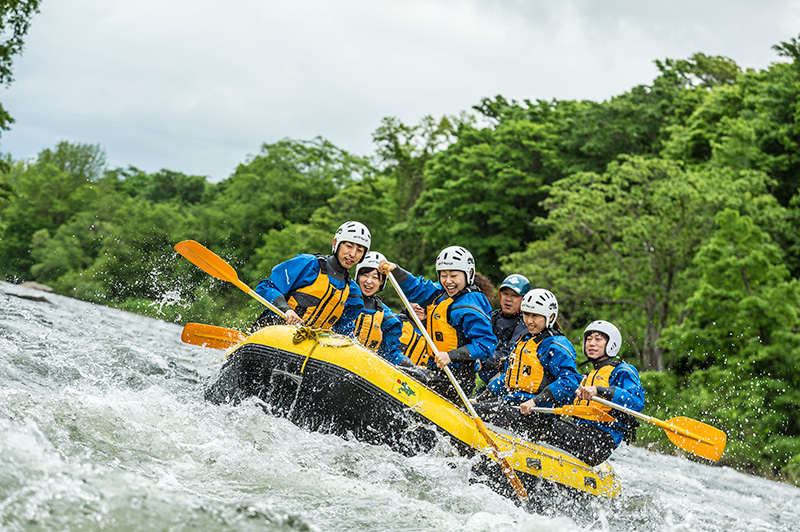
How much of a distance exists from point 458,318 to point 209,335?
2.26 metres

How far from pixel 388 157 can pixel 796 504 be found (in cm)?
2752

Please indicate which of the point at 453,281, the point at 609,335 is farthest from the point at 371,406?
the point at 609,335

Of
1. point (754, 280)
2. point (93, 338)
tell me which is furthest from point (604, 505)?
point (754, 280)

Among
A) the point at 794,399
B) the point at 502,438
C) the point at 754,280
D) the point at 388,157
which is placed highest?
the point at 388,157

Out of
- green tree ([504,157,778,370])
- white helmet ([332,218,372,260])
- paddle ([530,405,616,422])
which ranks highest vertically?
green tree ([504,157,778,370])

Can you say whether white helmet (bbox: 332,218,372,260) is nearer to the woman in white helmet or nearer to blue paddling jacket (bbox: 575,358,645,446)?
the woman in white helmet

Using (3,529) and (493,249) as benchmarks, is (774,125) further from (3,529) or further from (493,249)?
(3,529)

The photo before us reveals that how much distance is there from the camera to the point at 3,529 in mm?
2893

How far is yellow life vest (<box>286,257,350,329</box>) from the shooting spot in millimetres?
5867

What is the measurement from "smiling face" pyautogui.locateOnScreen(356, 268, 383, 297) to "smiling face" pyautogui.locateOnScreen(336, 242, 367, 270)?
0.23 metres

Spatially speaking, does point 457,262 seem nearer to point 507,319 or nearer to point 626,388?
point 507,319

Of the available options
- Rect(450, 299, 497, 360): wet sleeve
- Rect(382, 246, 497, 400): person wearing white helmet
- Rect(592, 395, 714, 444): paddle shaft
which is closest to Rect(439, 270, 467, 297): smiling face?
Rect(382, 246, 497, 400): person wearing white helmet

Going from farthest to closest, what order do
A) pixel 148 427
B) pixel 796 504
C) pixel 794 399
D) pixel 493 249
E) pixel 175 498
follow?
1. pixel 493 249
2. pixel 794 399
3. pixel 796 504
4. pixel 148 427
5. pixel 175 498

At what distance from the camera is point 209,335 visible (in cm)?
670
